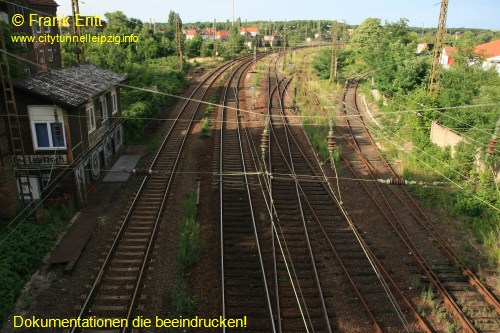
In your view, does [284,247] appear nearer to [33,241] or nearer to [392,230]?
[392,230]

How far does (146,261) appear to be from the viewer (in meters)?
13.5

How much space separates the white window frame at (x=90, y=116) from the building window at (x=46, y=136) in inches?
77.0

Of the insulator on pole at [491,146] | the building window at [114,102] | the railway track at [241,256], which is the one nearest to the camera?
the railway track at [241,256]

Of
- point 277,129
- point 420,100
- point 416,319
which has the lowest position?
point 416,319

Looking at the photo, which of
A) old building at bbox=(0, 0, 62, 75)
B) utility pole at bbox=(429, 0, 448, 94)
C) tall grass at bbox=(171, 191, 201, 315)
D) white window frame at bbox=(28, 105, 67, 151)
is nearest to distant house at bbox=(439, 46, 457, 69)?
utility pole at bbox=(429, 0, 448, 94)

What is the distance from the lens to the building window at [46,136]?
17.3 m

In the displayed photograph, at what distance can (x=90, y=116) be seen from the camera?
19.7 m

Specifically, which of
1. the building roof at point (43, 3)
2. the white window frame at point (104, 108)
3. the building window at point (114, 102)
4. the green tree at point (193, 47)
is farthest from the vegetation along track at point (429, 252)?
the green tree at point (193, 47)

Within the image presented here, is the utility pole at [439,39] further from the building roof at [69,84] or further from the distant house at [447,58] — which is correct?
the building roof at [69,84]

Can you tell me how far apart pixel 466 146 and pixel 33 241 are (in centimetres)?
1915

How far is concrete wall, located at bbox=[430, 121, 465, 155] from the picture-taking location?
70.1ft

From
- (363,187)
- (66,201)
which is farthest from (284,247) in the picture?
(66,201)

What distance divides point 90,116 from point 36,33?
2957cm

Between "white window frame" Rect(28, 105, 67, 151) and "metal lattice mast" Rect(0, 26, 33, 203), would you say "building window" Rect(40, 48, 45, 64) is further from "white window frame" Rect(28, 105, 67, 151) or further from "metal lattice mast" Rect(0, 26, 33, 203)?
"white window frame" Rect(28, 105, 67, 151)
